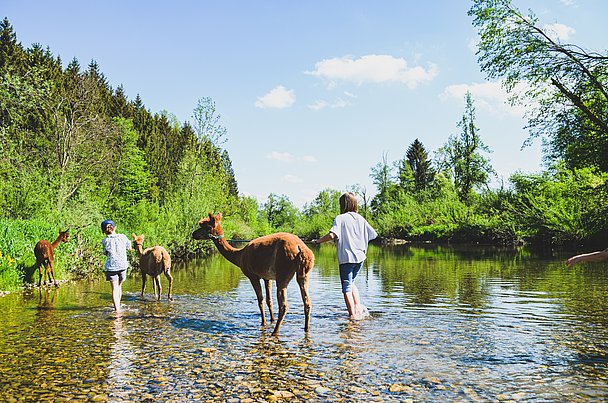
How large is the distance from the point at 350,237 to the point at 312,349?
2979 mm

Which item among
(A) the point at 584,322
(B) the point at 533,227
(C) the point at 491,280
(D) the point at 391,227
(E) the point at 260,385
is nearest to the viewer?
(E) the point at 260,385

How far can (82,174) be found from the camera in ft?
108

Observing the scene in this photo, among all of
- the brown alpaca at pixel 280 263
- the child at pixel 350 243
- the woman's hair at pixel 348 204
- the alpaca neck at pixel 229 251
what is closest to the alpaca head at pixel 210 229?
the alpaca neck at pixel 229 251

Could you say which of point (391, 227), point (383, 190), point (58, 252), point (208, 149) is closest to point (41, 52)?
point (208, 149)

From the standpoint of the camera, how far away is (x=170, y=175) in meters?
65.2

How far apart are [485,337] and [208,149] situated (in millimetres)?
35915

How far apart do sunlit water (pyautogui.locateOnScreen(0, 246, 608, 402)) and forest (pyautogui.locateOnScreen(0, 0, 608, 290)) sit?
23.4 feet

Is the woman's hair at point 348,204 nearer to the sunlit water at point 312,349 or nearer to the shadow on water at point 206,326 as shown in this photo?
Answer: the sunlit water at point 312,349

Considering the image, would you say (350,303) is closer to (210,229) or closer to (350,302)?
(350,302)

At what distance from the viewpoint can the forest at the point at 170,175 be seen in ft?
72.1

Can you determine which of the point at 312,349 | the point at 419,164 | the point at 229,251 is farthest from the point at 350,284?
the point at 419,164

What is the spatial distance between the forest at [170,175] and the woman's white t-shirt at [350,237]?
422 inches

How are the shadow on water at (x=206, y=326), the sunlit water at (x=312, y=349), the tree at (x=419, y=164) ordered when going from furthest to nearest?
the tree at (x=419, y=164) → the shadow on water at (x=206, y=326) → the sunlit water at (x=312, y=349)

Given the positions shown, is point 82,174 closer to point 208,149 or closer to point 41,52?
point 208,149
